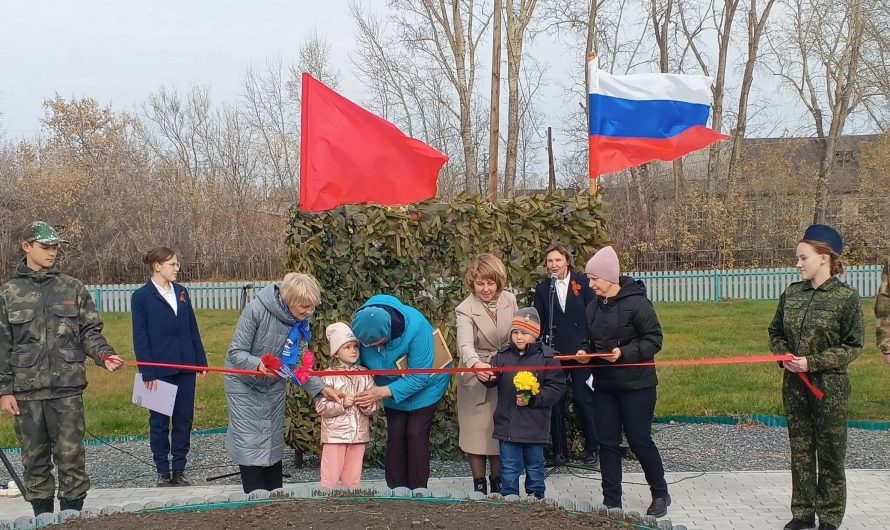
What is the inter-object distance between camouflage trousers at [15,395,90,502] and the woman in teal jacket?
1775mm

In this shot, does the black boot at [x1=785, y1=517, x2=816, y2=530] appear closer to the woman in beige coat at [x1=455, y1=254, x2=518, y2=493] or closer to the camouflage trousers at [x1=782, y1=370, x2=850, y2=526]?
the camouflage trousers at [x1=782, y1=370, x2=850, y2=526]

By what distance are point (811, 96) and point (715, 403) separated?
2912cm

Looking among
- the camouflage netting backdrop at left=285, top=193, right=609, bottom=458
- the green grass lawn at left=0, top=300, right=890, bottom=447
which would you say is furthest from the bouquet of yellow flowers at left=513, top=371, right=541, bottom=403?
the green grass lawn at left=0, top=300, right=890, bottom=447

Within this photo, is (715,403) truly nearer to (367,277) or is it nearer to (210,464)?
(367,277)

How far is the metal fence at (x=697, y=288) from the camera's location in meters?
25.3

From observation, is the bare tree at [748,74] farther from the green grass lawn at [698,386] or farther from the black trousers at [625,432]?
the black trousers at [625,432]

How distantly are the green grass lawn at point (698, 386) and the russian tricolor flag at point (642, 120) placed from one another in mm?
3209

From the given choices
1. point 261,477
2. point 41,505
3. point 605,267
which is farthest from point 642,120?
point 41,505

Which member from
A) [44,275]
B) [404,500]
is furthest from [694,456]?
[44,275]

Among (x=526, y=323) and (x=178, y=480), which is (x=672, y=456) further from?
(x=178, y=480)

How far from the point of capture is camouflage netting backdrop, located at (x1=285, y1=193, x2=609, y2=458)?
6.72 metres

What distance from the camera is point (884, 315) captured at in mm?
5523

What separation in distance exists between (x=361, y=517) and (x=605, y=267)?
Result: 227 centimetres

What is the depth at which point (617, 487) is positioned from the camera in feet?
17.9
